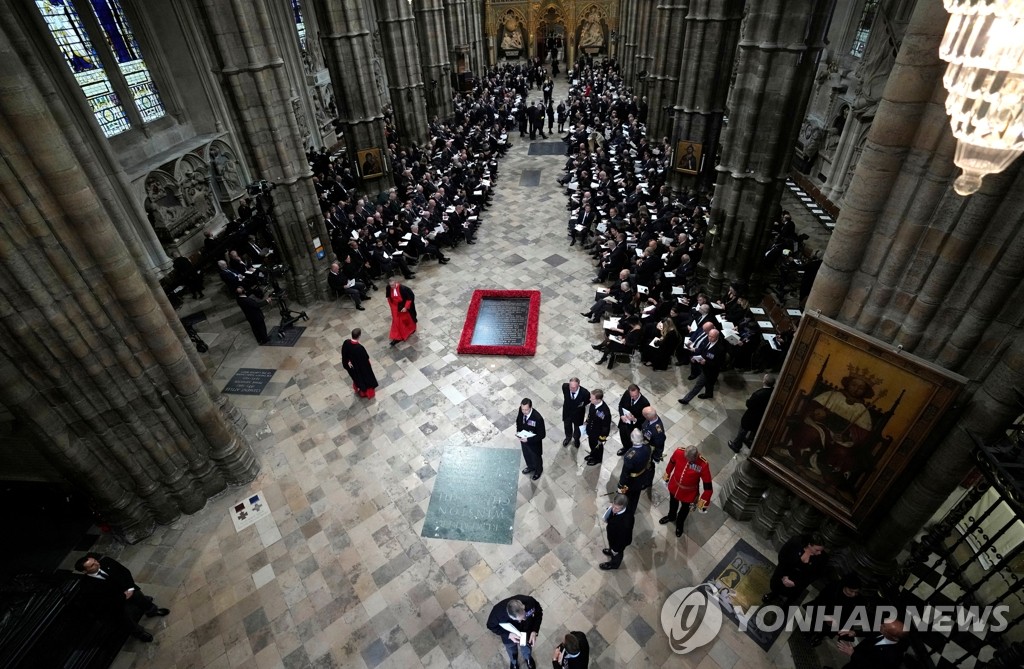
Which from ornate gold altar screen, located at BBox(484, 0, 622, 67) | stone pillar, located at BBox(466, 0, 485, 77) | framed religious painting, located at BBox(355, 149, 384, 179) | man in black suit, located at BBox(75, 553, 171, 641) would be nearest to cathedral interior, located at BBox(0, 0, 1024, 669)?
man in black suit, located at BBox(75, 553, 171, 641)

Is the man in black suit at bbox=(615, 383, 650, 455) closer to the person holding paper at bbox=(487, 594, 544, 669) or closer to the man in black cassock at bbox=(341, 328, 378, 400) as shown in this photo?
the person holding paper at bbox=(487, 594, 544, 669)

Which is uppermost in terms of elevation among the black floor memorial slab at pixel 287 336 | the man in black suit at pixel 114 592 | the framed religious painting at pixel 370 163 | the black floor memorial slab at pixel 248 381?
the framed religious painting at pixel 370 163

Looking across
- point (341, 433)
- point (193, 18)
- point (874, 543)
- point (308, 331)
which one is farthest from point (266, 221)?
point (874, 543)

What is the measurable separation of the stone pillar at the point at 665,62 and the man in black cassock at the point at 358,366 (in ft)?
55.5

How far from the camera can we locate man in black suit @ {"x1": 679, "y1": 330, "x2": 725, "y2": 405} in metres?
8.72

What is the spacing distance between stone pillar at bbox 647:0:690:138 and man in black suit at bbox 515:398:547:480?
1723 centimetres

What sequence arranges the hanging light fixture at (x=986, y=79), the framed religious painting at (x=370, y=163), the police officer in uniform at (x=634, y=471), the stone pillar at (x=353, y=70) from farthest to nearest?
the framed religious painting at (x=370, y=163) < the stone pillar at (x=353, y=70) < the police officer in uniform at (x=634, y=471) < the hanging light fixture at (x=986, y=79)

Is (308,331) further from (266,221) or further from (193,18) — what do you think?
(193,18)

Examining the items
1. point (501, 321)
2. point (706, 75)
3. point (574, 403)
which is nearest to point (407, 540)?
point (574, 403)

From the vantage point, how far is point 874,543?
5703mm

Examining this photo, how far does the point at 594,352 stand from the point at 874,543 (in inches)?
232

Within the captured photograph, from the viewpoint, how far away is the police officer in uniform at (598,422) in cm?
741

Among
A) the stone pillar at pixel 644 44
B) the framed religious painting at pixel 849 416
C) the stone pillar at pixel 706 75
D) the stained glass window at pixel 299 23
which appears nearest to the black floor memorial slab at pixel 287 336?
the framed religious painting at pixel 849 416

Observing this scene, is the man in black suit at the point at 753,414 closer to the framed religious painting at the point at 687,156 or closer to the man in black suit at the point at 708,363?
the man in black suit at the point at 708,363
